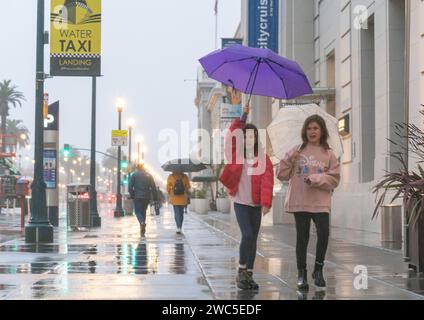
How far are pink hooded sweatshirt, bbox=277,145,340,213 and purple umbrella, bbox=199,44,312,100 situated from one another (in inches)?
47.8

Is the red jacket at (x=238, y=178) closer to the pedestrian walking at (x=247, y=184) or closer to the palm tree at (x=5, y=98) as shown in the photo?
the pedestrian walking at (x=247, y=184)

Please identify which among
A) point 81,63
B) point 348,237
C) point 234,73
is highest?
point 81,63

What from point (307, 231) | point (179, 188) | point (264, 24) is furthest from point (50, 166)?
point (307, 231)

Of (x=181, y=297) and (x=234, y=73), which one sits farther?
(x=234, y=73)

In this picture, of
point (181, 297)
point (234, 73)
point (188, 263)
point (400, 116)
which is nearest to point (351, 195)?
point (400, 116)

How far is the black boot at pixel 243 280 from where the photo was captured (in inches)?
331

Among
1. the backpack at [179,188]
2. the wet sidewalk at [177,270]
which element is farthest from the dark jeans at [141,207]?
the wet sidewalk at [177,270]

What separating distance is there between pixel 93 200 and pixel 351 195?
28.3 feet

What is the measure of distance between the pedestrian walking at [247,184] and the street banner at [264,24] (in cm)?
1872

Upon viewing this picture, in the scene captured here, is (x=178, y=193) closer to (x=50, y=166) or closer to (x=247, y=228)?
(x=50, y=166)

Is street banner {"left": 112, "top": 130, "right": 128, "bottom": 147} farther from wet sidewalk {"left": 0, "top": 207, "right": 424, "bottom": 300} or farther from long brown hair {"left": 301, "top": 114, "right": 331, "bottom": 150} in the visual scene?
long brown hair {"left": 301, "top": 114, "right": 331, "bottom": 150}

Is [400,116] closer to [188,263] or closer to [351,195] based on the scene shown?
[351,195]

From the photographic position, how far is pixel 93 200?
24391 millimetres

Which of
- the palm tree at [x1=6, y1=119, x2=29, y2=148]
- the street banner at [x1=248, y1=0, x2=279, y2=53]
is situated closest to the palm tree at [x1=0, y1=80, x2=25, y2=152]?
the palm tree at [x1=6, y1=119, x2=29, y2=148]
